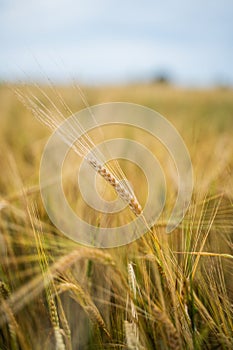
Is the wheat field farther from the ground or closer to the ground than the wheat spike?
closer to the ground

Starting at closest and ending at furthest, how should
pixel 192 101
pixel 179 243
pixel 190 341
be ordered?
pixel 190 341 → pixel 179 243 → pixel 192 101

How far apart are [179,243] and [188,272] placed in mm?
242

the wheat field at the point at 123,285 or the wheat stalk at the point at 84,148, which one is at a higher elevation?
the wheat stalk at the point at 84,148

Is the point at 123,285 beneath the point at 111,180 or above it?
beneath

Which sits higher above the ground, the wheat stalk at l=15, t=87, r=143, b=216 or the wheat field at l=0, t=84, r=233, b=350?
the wheat stalk at l=15, t=87, r=143, b=216

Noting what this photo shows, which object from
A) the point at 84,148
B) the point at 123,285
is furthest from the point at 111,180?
the point at 123,285

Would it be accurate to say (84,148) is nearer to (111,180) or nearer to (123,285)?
(111,180)

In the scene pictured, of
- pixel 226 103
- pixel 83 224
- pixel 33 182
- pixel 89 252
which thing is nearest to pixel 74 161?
pixel 33 182

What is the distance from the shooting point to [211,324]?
0.69m

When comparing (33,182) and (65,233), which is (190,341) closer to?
(65,233)

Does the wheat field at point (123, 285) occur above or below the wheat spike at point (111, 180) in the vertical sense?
below

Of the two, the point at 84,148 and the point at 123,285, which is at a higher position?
the point at 84,148

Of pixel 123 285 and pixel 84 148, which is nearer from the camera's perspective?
pixel 84 148

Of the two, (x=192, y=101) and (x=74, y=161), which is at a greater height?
(x=192, y=101)
